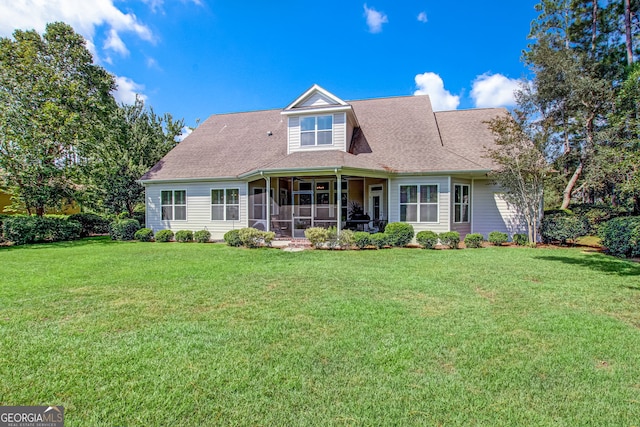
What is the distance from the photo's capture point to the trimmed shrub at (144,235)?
622 inches

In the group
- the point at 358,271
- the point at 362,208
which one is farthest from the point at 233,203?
the point at 358,271

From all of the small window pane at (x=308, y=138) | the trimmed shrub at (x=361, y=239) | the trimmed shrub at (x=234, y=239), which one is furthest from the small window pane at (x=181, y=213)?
the trimmed shrub at (x=361, y=239)

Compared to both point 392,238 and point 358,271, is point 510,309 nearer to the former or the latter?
point 358,271

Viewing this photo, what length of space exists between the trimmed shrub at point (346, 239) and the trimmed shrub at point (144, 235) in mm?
9847

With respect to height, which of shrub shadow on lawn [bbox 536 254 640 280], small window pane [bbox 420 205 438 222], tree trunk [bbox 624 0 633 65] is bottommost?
shrub shadow on lawn [bbox 536 254 640 280]

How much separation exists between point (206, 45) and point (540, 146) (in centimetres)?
1518

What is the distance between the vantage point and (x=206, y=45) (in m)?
14.9

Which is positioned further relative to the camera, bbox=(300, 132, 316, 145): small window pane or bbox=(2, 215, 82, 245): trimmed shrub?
bbox=(300, 132, 316, 145): small window pane

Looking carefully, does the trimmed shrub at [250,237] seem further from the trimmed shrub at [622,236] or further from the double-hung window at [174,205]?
the trimmed shrub at [622,236]

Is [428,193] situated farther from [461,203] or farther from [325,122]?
[325,122]

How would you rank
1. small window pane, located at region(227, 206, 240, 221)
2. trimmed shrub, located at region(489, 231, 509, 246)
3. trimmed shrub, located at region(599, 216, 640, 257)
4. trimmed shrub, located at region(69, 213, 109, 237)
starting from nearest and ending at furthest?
1. trimmed shrub, located at region(599, 216, 640, 257)
2. trimmed shrub, located at region(489, 231, 509, 246)
3. small window pane, located at region(227, 206, 240, 221)
4. trimmed shrub, located at region(69, 213, 109, 237)

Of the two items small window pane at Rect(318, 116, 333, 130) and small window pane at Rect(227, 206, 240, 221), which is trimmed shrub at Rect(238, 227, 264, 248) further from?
small window pane at Rect(318, 116, 333, 130)

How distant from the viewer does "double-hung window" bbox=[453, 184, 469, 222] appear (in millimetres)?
14594

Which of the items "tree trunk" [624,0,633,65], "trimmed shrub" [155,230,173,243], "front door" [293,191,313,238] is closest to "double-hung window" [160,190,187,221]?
"trimmed shrub" [155,230,173,243]
